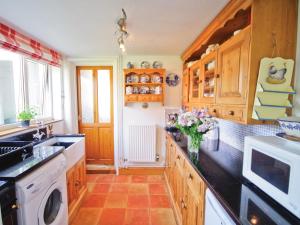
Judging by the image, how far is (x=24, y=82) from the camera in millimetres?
2234

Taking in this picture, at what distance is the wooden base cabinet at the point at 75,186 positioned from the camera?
1.96m

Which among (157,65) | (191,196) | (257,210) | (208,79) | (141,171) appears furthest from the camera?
(141,171)

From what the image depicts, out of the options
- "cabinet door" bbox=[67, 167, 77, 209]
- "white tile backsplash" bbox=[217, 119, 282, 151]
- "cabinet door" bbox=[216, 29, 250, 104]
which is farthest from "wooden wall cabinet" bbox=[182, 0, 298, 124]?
"cabinet door" bbox=[67, 167, 77, 209]

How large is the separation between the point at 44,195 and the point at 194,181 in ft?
4.09

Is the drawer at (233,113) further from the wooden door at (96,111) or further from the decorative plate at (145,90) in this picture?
the wooden door at (96,111)

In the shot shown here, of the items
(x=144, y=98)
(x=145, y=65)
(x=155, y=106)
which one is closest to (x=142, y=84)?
(x=144, y=98)

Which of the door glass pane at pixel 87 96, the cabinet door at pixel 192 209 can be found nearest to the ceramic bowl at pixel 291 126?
the cabinet door at pixel 192 209

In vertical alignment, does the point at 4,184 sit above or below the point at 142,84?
below

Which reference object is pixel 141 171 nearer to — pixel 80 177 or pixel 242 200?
pixel 80 177

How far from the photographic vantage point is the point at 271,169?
92cm

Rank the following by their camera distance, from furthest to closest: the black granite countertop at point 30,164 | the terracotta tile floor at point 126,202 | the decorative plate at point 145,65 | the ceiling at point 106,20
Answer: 1. the decorative plate at point 145,65
2. the terracotta tile floor at point 126,202
3. the ceiling at point 106,20
4. the black granite countertop at point 30,164

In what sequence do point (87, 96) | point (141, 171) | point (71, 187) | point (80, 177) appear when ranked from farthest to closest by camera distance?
1. point (87, 96)
2. point (141, 171)
3. point (80, 177)
4. point (71, 187)

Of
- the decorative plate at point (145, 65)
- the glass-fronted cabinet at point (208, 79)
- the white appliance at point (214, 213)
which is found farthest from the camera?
the decorative plate at point (145, 65)

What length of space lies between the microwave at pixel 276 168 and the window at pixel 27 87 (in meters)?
2.60
